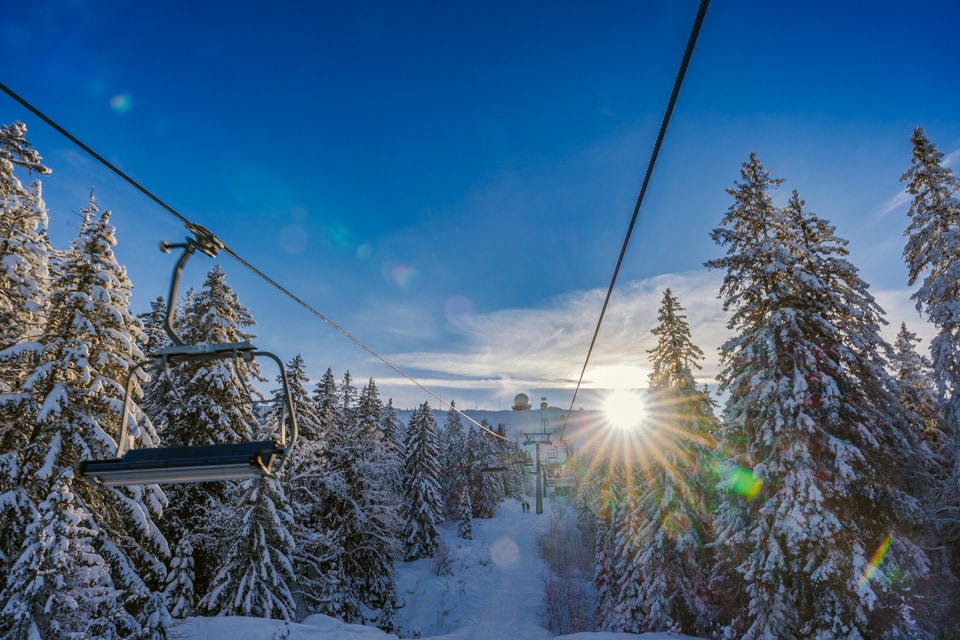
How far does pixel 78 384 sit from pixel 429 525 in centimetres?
3242

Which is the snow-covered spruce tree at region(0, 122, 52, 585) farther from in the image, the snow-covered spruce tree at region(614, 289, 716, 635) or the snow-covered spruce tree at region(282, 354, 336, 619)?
the snow-covered spruce tree at region(614, 289, 716, 635)

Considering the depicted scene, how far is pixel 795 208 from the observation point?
1524 cm

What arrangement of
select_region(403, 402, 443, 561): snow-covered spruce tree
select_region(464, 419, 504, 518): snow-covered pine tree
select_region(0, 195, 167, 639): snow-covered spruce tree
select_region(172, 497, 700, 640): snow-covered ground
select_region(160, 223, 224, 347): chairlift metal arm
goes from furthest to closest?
1. select_region(464, 419, 504, 518): snow-covered pine tree
2. select_region(403, 402, 443, 561): snow-covered spruce tree
3. select_region(172, 497, 700, 640): snow-covered ground
4. select_region(0, 195, 167, 639): snow-covered spruce tree
5. select_region(160, 223, 224, 347): chairlift metal arm

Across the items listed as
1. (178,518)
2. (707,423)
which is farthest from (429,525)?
(707,423)

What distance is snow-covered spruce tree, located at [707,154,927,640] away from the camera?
10.5m

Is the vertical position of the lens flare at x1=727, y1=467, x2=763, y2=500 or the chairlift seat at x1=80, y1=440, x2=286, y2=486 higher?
the chairlift seat at x1=80, y1=440, x2=286, y2=486

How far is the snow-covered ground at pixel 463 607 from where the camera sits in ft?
43.6

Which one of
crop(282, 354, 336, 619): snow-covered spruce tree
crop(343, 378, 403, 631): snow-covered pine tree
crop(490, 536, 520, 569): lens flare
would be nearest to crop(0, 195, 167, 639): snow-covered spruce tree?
Answer: crop(282, 354, 336, 619): snow-covered spruce tree

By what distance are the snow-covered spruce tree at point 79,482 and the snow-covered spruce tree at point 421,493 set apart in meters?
27.1

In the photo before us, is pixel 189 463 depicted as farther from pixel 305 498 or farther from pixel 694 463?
pixel 305 498

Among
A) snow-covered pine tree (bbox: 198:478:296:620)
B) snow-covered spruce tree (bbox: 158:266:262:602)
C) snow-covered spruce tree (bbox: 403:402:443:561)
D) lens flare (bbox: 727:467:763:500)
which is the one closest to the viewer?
lens flare (bbox: 727:467:763:500)

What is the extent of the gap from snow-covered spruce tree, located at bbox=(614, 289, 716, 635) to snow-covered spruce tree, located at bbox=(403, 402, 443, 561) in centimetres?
2062

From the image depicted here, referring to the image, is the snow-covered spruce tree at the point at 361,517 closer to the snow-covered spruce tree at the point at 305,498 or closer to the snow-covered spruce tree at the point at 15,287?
the snow-covered spruce tree at the point at 305,498

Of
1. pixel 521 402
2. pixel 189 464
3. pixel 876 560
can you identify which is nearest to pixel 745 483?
pixel 876 560
